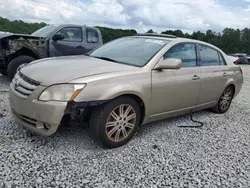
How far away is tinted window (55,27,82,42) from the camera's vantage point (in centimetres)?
725

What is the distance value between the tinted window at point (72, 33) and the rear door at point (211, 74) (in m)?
4.43

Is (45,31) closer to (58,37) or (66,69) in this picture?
(58,37)

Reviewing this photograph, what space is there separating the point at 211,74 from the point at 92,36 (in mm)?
4737

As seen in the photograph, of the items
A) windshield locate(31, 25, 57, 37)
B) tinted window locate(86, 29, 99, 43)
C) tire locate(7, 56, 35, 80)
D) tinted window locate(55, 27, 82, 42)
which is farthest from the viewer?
tinted window locate(86, 29, 99, 43)

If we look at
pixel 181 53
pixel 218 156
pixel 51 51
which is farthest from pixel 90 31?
pixel 218 156

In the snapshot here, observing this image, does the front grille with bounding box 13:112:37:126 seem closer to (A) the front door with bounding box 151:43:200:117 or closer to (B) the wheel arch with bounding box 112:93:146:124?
(B) the wheel arch with bounding box 112:93:146:124

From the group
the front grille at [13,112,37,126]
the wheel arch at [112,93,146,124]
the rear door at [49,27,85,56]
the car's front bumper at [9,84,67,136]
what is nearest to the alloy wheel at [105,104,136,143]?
the wheel arch at [112,93,146,124]

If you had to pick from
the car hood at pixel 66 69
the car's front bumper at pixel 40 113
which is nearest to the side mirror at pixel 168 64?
the car hood at pixel 66 69

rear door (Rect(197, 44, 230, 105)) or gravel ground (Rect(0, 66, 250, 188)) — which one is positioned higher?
rear door (Rect(197, 44, 230, 105))

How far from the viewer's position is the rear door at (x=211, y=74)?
13.6ft

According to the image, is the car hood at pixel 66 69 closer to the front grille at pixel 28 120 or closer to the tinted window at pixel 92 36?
the front grille at pixel 28 120

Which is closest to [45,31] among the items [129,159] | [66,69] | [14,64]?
[14,64]

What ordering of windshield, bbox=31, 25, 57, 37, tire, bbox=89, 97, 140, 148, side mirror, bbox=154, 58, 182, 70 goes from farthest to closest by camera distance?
windshield, bbox=31, 25, 57, 37 → side mirror, bbox=154, 58, 182, 70 → tire, bbox=89, 97, 140, 148

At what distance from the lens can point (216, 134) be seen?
150 inches
